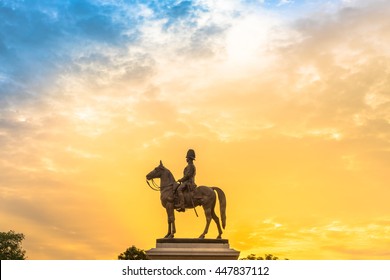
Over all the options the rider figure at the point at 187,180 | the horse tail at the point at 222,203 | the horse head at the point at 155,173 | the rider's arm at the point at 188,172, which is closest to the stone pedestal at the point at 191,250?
the horse tail at the point at 222,203

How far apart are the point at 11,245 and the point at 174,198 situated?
26.0 m

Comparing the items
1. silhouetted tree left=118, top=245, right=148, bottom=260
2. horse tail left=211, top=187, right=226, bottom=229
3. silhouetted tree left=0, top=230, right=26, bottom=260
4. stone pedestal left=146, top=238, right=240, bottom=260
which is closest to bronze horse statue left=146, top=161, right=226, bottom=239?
horse tail left=211, top=187, right=226, bottom=229

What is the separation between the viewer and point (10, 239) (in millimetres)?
51062

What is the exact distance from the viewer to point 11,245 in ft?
167

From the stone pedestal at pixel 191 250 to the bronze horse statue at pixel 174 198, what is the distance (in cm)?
44

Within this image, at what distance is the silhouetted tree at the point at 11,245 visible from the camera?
50.0 metres

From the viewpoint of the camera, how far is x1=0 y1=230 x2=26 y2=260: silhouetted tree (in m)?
50.0

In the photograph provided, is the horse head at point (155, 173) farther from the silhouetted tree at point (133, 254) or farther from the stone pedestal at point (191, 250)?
the silhouetted tree at point (133, 254)

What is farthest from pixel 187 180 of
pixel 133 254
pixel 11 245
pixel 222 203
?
pixel 11 245
